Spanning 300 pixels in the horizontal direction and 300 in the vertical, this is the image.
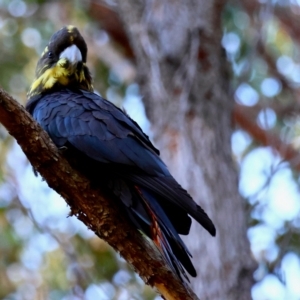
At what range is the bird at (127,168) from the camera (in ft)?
8.42

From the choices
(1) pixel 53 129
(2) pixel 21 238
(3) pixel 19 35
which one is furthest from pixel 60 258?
(1) pixel 53 129

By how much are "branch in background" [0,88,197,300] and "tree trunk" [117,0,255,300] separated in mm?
1237

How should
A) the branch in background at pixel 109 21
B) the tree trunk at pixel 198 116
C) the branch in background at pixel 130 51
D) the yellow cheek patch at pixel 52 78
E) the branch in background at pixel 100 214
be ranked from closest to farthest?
the branch in background at pixel 100 214 → the yellow cheek patch at pixel 52 78 → the tree trunk at pixel 198 116 → the branch in background at pixel 130 51 → the branch in background at pixel 109 21

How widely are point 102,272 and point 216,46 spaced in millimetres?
2619

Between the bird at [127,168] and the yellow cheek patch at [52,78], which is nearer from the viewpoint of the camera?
the bird at [127,168]

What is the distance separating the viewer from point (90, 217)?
2662 millimetres

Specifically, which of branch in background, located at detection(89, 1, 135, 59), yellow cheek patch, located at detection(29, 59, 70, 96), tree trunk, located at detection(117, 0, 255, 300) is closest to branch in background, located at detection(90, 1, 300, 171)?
branch in background, located at detection(89, 1, 135, 59)

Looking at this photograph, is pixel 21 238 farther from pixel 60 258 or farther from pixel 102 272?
pixel 102 272

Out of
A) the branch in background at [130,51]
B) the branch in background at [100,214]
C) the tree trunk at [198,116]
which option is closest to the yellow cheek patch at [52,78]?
the branch in background at [100,214]

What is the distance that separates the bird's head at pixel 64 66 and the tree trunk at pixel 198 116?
Answer: 36.9 inches

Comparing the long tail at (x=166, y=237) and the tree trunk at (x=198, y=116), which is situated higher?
the tree trunk at (x=198, y=116)

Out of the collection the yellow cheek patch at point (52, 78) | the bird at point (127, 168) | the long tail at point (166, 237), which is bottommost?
the long tail at point (166, 237)

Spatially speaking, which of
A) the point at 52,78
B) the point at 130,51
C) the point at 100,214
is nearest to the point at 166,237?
the point at 100,214

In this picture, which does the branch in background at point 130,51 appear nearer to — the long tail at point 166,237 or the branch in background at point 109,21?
the branch in background at point 109,21
